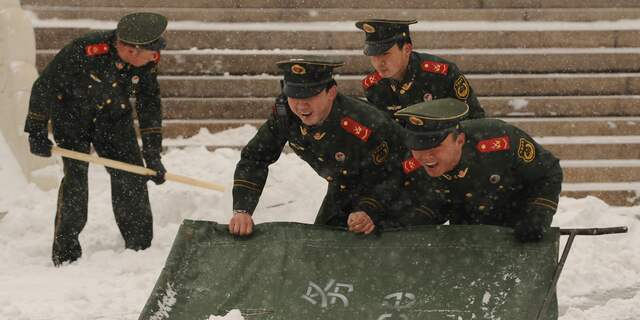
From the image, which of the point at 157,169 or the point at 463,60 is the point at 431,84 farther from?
the point at 463,60

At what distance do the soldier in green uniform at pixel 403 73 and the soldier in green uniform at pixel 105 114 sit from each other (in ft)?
4.77

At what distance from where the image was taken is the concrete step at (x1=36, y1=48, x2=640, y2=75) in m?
10.7

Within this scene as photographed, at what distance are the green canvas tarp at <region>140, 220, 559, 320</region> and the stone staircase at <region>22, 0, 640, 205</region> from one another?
540 centimetres

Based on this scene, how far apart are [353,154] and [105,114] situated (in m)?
2.54

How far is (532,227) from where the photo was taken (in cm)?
459

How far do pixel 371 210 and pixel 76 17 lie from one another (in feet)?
22.9

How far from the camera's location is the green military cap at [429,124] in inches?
175

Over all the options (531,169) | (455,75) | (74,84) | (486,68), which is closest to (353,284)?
(531,169)

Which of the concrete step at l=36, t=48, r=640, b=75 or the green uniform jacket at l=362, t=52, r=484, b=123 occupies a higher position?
the green uniform jacket at l=362, t=52, r=484, b=123

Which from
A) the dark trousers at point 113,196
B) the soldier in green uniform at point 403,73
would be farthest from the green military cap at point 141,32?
the soldier in green uniform at point 403,73

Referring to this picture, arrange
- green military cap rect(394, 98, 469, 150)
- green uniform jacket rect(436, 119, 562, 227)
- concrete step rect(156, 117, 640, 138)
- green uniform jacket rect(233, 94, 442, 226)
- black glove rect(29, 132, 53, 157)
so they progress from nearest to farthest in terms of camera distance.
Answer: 1. green military cap rect(394, 98, 469, 150)
2. green uniform jacket rect(436, 119, 562, 227)
3. green uniform jacket rect(233, 94, 442, 226)
4. black glove rect(29, 132, 53, 157)
5. concrete step rect(156, 117, 640, 138)

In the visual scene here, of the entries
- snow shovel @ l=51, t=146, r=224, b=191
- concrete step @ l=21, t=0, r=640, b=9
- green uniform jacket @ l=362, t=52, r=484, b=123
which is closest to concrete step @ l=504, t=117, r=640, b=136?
concrete step @ l=21, t=0, r=640, b=9

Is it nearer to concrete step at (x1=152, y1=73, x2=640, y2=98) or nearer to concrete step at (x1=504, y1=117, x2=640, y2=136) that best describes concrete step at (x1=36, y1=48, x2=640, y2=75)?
concrete step at (x1=152, y1=73, x2=640, y2=98)

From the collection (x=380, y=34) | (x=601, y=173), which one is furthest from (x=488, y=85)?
(x=380, y=34)
